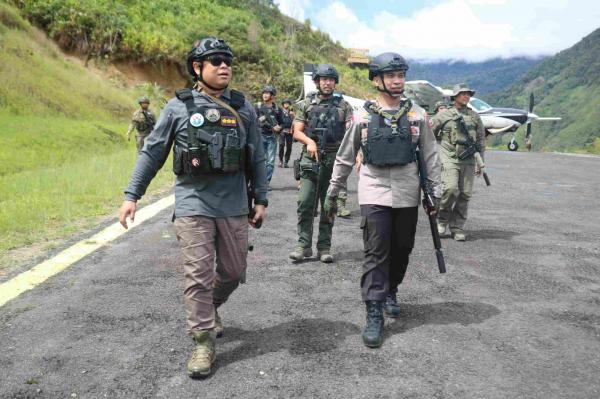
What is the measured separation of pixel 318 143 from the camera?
245 inches

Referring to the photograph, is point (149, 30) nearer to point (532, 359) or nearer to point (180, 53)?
point (180, 53)

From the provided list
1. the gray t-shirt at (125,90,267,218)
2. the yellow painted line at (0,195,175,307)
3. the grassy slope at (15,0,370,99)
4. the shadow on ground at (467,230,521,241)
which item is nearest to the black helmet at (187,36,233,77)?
the gray t-shirt at (125,90,267,218)

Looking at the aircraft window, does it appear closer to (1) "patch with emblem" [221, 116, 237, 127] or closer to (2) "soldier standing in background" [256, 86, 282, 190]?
(2) "soldier standing in background" [256, 86, 282, 190]

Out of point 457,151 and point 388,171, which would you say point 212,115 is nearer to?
point 388,171

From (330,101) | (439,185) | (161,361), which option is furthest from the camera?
(330,101)

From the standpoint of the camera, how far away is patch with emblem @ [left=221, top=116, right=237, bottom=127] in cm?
345

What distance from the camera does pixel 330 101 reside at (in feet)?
20.5

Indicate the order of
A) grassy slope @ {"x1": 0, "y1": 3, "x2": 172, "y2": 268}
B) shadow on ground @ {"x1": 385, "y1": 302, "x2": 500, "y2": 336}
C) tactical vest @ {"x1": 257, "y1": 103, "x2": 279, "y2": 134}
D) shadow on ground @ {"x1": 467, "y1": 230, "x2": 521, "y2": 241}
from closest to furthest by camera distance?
shadow on ground @ {"x1": 385, "y1": 302, "x2": 500, "y2": 336}, shadow on ground @ {"x1": 467, "y1": 230, "x2": 521, "y2": 241}, grassy slope @ {"x1": 0, "y1": 3, "x2": 172, "y2": 268}, tactical vest @ {"x1": 257, "y1": 103, "x2": 279, "y2": 134}

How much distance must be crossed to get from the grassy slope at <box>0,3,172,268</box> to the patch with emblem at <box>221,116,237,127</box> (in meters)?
3.18

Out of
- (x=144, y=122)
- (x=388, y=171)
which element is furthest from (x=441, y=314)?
(x=144, y=122)

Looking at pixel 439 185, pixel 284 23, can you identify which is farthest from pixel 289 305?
pixel 284 23

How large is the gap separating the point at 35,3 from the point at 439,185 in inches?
1359

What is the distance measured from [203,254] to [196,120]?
82 centimetres

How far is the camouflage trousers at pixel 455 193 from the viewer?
738 cm
